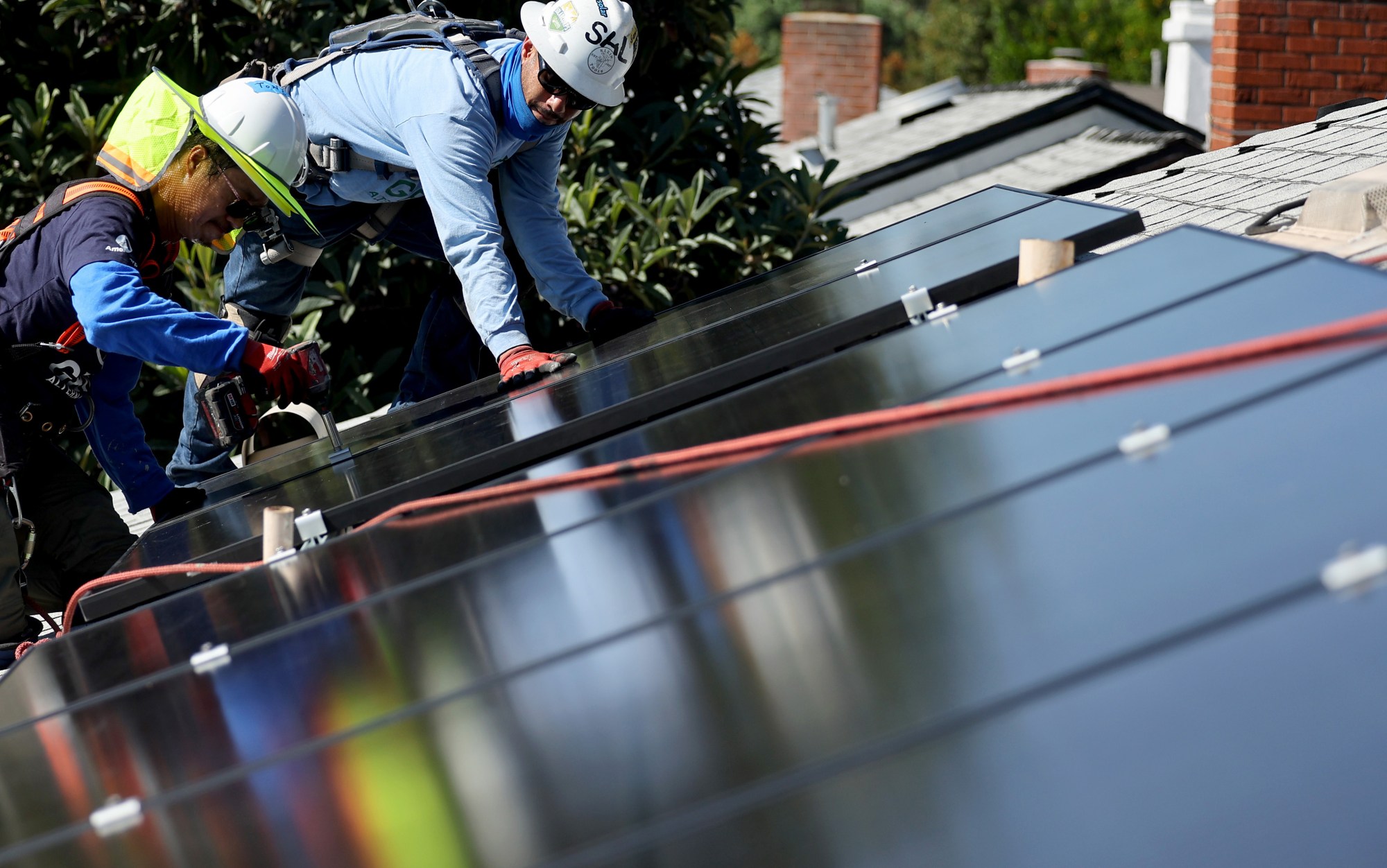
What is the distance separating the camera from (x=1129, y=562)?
1574 millimetres

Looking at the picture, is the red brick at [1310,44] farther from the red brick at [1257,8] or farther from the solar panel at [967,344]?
the solar panel at [967,344]

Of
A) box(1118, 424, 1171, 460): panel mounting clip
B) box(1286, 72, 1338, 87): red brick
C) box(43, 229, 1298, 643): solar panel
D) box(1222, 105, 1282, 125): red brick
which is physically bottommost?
box(1222, 105, 1282, 125): red brick

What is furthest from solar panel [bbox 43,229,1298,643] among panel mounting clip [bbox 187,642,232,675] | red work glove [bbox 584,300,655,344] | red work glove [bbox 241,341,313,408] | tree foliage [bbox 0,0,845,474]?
tree foliage [bbox 0,0,845,474]

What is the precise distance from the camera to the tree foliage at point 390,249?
698 centimetres

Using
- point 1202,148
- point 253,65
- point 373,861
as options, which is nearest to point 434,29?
point 253,65

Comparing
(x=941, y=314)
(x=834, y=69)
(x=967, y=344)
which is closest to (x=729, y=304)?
(x=941, y=314)

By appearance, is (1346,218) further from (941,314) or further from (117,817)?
(117,817)

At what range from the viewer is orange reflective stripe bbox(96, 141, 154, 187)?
3.78 metres

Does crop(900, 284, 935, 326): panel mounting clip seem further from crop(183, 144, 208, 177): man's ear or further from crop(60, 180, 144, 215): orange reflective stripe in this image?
crop(60, 180, 144, 215): orange reflective stripe

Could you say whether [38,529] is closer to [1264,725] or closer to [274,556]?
[274,556]

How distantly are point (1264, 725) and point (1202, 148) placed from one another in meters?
11.2

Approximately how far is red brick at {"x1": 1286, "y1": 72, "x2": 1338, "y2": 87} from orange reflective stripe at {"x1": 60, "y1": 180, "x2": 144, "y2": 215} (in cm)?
926

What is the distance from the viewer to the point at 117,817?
1761 millimetres

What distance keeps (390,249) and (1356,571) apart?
21.2 ft
